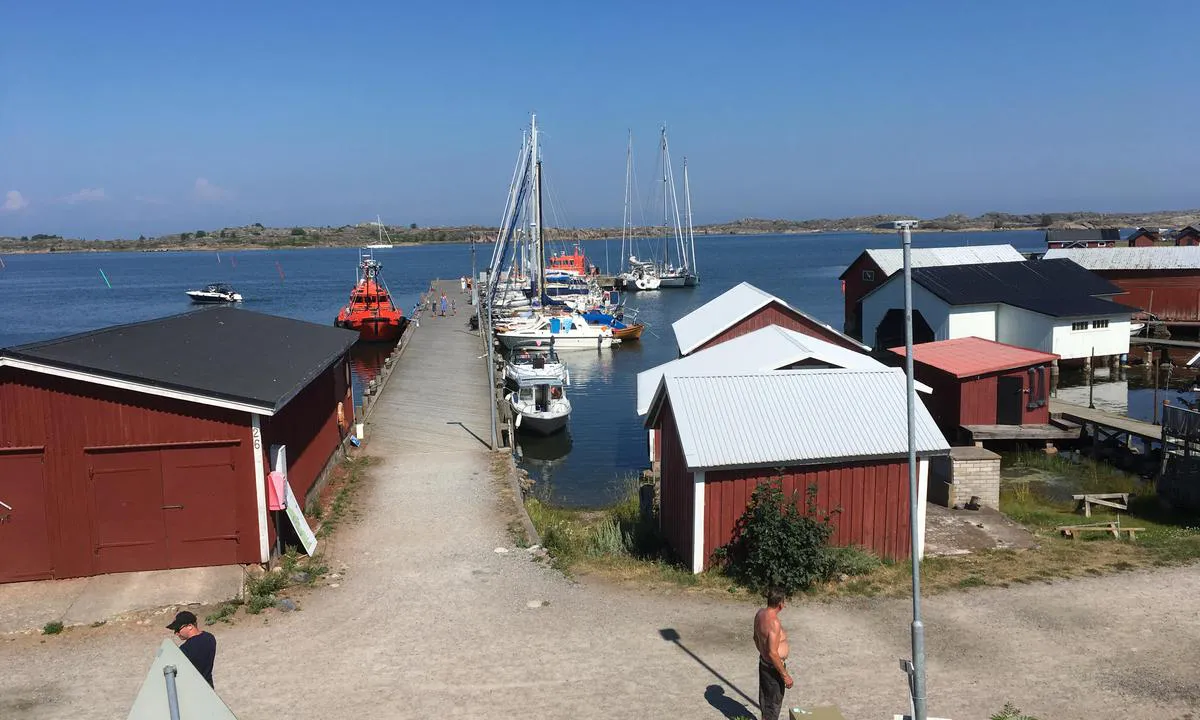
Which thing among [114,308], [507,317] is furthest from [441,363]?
[114,308]

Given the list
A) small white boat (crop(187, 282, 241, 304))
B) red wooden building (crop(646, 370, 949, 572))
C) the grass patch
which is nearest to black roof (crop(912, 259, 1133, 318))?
red wooden building (crop(646, 370, 949, 572))

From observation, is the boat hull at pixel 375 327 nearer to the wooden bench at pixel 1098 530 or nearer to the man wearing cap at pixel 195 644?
the wooden bench at pixel 1098 530

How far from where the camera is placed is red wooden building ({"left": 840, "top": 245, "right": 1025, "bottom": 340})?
4628cm

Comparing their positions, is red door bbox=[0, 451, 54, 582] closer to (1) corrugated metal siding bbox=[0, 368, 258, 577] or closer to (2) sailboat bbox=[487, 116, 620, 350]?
(1) corrugated metal siding bbox=[0, 368, 258, 577]

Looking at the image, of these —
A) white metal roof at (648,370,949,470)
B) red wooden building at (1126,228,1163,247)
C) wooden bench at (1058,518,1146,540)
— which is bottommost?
wooden bench at (1058,518,1146,540)

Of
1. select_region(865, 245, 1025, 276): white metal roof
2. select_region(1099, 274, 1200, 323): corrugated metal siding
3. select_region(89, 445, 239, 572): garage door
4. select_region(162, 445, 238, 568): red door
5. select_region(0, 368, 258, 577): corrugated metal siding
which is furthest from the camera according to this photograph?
select_region(1099, 274, 1200, 323): corrugated metal siding

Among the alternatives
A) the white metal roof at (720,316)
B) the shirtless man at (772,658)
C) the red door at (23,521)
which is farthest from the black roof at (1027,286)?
the red door at (23,521)

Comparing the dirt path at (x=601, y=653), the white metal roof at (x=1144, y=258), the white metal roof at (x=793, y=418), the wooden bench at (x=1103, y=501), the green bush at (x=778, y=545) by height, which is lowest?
the wooden bench at (x=1103, y=501)

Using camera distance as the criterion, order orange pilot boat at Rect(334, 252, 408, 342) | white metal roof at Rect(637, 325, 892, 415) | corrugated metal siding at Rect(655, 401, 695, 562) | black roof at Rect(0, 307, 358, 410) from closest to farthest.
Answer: black roof at Rect(0, 307, 358, 410)
corrugated metal siding at Rect(655, 401, 695, 562)
white metal roof at Rect(637, 325, 892, 415)
orange pilot boat at Rect(334, 252, 408, 342)

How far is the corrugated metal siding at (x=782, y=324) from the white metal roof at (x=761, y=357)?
12.7 feet

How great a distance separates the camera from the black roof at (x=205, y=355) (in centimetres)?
1334

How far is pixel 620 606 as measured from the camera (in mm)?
12398

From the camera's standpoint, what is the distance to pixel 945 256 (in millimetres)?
46406

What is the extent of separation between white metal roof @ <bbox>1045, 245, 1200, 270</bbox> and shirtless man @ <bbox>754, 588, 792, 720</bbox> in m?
44.4
